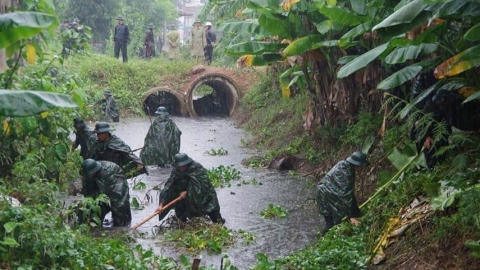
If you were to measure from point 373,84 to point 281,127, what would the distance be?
542 centimetres

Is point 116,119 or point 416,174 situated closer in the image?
point 416,174

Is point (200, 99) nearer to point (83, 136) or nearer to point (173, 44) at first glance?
point (173, 44)

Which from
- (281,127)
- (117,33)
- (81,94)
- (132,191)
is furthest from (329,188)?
(117,33)

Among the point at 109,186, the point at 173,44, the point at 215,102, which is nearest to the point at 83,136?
the point at 109,186

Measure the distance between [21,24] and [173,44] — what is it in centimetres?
2265

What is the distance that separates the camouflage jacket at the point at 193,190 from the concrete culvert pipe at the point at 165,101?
1403 centimetres

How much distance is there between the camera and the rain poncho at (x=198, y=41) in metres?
26.8

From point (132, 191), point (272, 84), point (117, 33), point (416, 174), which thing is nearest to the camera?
point (416, 174)

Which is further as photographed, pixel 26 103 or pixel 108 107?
pixel 108 107

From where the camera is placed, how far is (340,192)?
30.7ft

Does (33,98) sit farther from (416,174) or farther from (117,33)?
(117,33)

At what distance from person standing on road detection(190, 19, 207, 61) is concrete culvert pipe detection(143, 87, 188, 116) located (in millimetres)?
2308

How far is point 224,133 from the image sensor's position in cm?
2089

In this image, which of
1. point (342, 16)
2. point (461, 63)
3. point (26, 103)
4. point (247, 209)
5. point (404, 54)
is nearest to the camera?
point (26, 103)
